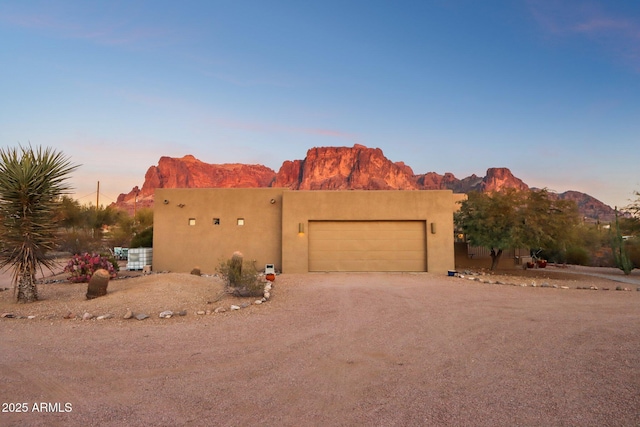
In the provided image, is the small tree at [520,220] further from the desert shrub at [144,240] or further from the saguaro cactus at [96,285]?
the desert shrub at [144,240]

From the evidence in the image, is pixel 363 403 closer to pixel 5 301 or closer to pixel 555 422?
pixel 555 422

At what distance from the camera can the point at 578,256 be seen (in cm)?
2520

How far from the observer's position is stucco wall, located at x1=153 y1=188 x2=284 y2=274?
56.8ft

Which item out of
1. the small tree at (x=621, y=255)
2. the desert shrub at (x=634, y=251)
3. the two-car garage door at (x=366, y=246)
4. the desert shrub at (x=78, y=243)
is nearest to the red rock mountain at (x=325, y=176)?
the desert shrub at (x=78, y=243)

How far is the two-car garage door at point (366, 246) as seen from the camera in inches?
656

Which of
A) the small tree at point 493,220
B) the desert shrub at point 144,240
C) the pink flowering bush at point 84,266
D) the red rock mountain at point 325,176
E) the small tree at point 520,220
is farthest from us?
the red rock mountain at point 325,176

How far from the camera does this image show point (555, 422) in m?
3.48

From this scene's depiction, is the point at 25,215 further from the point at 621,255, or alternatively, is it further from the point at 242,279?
the point at 621,255

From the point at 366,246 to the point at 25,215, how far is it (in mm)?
11601

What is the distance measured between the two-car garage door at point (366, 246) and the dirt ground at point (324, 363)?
263 inches

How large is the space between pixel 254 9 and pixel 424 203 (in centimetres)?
1039

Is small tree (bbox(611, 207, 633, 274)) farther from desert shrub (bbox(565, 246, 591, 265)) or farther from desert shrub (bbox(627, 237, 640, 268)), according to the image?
desert shrub (bbox(565, 246, 591, 265))

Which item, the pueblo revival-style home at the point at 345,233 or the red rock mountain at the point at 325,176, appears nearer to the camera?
the pueblo revival-style home at the point at 345,233

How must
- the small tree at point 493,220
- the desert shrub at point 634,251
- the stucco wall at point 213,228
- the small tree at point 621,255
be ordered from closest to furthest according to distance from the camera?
the small tree at point 493,220 < the stucco wall at point 213,228 < the small tree at point 621,255 < the desert shrub at point 634,251
